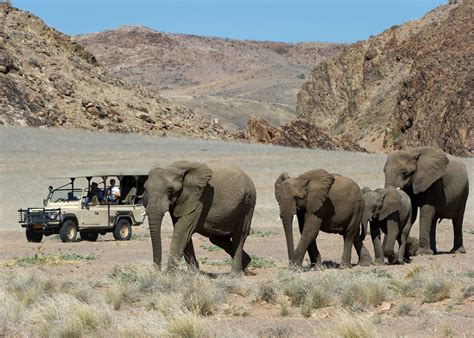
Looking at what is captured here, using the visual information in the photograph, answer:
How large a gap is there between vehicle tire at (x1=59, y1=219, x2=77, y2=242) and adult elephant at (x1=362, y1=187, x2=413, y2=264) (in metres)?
10.9

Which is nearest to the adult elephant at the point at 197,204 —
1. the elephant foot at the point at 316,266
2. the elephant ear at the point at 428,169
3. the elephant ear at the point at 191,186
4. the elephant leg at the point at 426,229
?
the elephant ear at the point at 191,186

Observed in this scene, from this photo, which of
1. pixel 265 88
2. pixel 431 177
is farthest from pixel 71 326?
pixel 265 88

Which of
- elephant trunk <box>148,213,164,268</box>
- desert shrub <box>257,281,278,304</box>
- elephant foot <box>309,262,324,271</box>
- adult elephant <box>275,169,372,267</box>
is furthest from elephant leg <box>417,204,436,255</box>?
desert shrub <box>257,281,278,304</box>

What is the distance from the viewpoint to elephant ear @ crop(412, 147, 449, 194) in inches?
899

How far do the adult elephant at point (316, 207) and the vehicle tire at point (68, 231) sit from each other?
37.8 ft

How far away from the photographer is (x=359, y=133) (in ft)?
288

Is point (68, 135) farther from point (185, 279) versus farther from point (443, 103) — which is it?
point (185, 279)

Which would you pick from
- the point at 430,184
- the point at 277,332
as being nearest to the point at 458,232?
the point at 430,184

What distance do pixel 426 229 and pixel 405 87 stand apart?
5813 cm

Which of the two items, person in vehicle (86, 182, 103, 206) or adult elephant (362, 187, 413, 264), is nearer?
adult elephant (362, 187, 413, 264)

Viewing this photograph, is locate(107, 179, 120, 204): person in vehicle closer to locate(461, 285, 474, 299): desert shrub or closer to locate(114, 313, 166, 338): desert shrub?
locate(461, 285, 474, 299): desert shrub

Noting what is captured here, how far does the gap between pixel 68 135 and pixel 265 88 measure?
13495 cm

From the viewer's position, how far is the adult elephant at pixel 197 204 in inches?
654

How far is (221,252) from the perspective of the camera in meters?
26.6
